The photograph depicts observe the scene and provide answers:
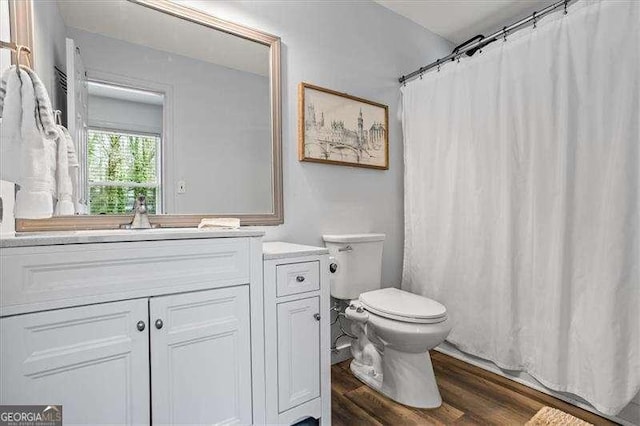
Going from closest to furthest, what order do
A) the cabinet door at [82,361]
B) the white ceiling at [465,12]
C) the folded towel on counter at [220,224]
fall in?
the cabinet door at [82,361] < the folded towel on counter at [220,224] < the white ceiling at [465,12]

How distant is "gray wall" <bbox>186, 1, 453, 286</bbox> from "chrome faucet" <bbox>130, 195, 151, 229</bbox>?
0.60 m

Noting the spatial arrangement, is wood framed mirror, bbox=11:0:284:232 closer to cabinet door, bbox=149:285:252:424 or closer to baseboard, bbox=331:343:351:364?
cabinet door, bbox=149:285:252:424

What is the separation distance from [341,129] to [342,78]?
1.12 ft

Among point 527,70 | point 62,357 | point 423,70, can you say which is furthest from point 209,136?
point 527,70

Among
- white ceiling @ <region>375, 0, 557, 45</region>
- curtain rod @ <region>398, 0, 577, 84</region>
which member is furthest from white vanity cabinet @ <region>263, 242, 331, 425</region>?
white ceiling @ <region>375, 0, 557, 45</region>

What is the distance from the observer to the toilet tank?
6.17 feet

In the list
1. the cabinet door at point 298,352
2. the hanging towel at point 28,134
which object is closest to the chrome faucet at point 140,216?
the hanging towel at point 28,134

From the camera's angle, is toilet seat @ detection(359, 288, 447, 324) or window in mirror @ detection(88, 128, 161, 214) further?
toilet seat @ detection(359, 288, 447, 324)

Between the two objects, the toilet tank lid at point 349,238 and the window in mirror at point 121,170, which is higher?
the window in mirror at point 121,170

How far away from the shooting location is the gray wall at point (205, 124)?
4.62 ft

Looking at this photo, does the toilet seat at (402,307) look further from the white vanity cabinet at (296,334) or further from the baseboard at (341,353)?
the baseboard at (341,353)

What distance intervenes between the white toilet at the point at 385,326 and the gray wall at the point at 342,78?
0.71 feet

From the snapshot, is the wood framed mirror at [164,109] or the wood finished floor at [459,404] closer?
the wood framed mirror at [164,109]

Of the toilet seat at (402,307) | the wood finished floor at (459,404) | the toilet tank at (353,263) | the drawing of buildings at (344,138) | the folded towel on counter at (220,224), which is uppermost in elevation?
the drawing of buildings at (344,138)
